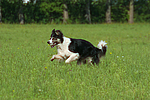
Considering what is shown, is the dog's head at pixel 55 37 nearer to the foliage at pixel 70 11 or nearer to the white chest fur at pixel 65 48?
the white chest fur at pixel 65 48

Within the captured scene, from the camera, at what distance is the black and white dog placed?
572 cm

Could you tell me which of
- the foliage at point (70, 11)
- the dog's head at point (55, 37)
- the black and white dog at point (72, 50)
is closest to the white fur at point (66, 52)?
the black and white dog at point (72, 50)

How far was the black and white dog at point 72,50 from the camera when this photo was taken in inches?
225

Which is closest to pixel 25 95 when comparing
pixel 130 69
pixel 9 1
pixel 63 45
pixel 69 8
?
pixel 63 45

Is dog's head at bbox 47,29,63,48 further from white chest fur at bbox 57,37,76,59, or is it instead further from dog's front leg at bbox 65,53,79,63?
dog's front leg at bbox 65,53,79,63

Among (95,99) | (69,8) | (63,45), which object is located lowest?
(95,99)

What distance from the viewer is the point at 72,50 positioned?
5.82 metres

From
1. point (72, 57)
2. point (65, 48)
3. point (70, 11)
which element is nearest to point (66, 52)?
point (65, 48)

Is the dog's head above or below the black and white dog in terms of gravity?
above

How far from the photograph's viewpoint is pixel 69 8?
33469mm

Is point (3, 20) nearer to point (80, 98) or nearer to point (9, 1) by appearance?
point (9, 1)

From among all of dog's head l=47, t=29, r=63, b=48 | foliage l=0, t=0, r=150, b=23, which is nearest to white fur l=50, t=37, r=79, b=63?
dog's head l=47, t=29, r=63, b=48

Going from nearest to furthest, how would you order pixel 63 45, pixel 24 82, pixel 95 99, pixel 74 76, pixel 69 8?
1. pixel 95 99
2. pixel 24 82
3. pixel 74 76
4. pixel 63 45
5. pixel 69 8

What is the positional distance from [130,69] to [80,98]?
2.28m
